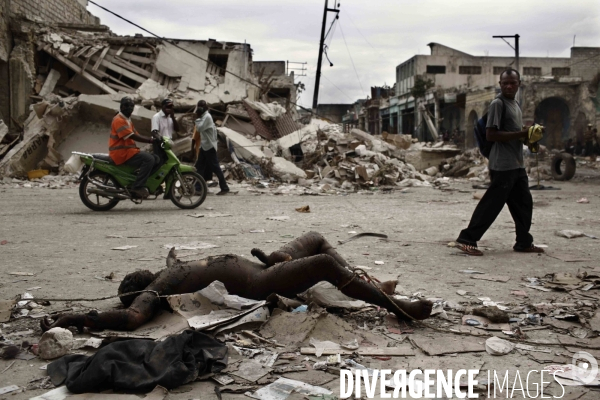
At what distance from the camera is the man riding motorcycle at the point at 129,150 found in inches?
299

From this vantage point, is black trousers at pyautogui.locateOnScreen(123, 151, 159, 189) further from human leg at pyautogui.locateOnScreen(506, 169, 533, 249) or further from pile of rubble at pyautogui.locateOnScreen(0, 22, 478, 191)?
pile of rubble at pyautogui.locateOnScreen(0, 22, 478, 191)

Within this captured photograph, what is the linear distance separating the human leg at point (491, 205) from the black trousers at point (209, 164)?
634 cm

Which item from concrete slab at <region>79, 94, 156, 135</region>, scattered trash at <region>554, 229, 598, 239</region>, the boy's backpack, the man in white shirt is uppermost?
concrete slab at <region>79, 94, 156, 135</region>

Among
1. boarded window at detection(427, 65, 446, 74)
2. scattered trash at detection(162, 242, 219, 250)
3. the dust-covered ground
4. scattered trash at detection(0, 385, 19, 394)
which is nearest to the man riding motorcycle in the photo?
the dust-covered ground

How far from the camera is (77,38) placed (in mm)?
17609

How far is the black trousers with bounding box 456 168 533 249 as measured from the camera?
4.99m

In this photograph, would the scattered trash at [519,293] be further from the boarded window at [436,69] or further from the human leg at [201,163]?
the boarded window at [436,69]

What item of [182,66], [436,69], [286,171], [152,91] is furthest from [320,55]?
[436,69]

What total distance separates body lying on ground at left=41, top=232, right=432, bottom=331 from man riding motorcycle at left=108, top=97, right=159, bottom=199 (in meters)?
5.02

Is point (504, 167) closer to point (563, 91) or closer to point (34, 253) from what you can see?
point (34, 253)

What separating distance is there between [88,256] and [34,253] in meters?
0.56

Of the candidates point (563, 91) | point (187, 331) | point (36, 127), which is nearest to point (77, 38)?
point (36, 127)

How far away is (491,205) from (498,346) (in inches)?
105

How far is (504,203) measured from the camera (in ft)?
16.7
